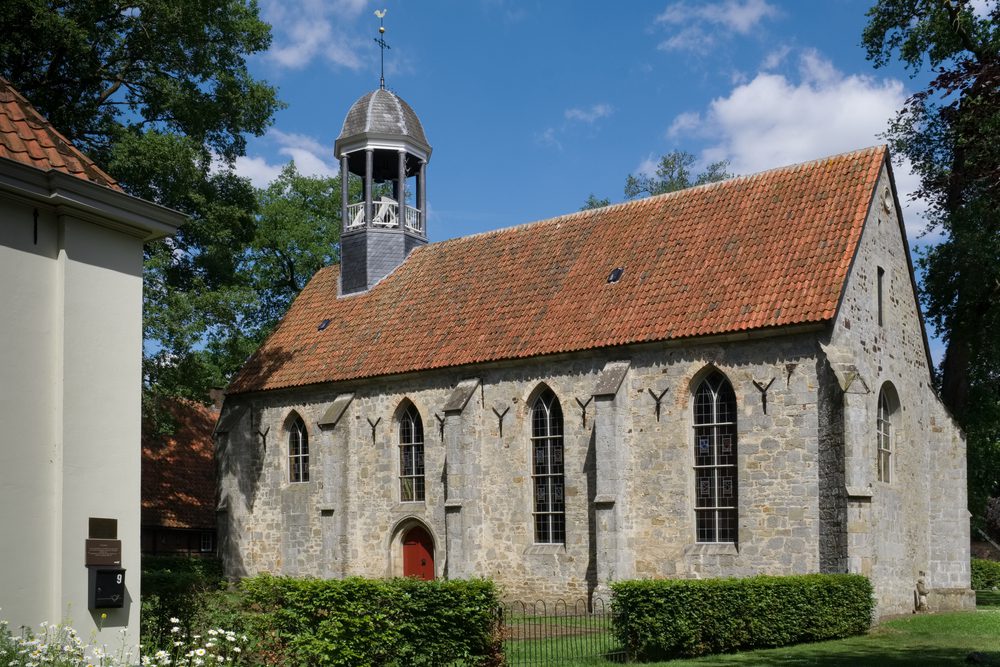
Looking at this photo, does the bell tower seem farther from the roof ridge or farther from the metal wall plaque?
the metal wall plaque

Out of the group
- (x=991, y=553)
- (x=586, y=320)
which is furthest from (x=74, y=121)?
(x=991, y=553)

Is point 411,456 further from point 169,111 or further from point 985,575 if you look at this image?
point 985,575

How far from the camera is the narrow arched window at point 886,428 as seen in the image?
21.8 m

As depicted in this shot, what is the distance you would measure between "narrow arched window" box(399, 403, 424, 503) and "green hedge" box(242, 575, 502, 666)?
42.8 feet

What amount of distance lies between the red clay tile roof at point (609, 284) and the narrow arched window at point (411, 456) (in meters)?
1.37

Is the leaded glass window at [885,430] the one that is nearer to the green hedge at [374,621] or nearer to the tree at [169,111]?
the green hedge at [374,621]

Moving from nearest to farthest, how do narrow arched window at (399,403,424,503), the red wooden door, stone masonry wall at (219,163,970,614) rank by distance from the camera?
stone masonry wall at (219,163,970,614) → the red wooden door → narrow arched window at (399,403,424,503)

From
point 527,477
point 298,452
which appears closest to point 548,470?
point 527,477

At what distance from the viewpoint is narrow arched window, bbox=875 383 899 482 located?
857 inches

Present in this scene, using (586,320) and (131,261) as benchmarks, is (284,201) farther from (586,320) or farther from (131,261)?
(131,261)

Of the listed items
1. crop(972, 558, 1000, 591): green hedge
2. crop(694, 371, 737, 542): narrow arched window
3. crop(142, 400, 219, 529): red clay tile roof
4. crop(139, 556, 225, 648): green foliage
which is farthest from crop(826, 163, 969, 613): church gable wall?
crop(142, 400, 219, 529): red clay tile roof

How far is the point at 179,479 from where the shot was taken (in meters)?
33.5

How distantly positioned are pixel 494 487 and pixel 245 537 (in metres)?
9.19

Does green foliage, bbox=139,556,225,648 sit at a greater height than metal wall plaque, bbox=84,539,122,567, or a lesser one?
lesser
